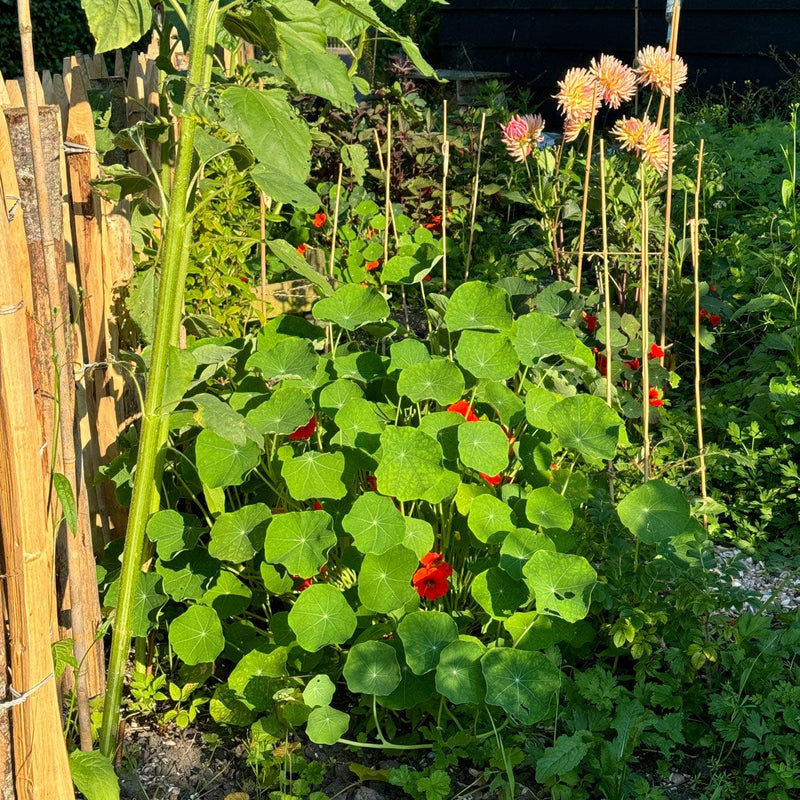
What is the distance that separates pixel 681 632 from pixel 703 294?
170cm

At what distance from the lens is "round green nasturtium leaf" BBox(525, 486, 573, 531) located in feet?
7.11

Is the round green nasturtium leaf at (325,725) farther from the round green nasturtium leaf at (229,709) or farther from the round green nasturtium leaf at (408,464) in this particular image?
the round green nasturtium leaf at (408,464)

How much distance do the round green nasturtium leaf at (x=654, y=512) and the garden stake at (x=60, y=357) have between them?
3.68ft

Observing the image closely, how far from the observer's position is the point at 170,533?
225 centimetres

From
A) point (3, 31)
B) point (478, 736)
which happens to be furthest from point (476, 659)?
point (3, 31)

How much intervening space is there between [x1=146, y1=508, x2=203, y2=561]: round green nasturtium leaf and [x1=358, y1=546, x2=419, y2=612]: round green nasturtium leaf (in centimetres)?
41

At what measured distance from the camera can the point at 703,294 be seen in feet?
11.8

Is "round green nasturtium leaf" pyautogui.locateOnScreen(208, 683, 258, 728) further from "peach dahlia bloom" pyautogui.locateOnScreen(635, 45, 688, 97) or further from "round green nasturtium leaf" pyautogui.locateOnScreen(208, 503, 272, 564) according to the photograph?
"peach dahlia bloom" pyautogui.locateOnScreen(635, 45, 688, 97)

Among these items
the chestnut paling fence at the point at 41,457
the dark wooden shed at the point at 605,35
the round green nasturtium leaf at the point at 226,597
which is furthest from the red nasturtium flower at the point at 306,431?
the dark wooden shed at the point at 605,35

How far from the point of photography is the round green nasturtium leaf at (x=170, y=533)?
223 cm

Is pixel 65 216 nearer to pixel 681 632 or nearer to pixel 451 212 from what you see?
pixel 681 632

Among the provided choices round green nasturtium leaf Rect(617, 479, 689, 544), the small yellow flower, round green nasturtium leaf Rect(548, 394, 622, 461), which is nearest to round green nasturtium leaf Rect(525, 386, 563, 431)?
round green nasturtium leaf Rect(548, 394, 622, 461)

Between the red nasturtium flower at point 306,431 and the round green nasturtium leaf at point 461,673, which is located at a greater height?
the red nasturtium flower at point 306,431

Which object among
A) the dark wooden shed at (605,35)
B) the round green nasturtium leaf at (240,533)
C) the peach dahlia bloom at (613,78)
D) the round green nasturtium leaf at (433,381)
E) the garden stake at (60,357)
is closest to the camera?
the garden stake at (60,357)
